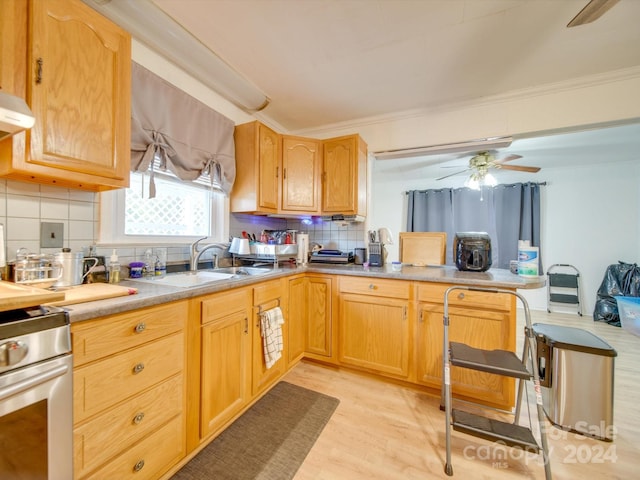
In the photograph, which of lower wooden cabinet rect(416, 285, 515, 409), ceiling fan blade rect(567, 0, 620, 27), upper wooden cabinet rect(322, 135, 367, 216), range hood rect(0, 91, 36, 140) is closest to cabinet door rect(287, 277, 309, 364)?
upper wooden cabinet rect(322, 135, 367, 216)

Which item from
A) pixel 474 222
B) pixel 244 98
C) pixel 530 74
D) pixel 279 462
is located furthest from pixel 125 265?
pixel 474 222

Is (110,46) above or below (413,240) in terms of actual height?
above

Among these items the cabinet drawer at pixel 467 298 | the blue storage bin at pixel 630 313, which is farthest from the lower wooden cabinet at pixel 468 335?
the blue storage bin at pixel 630 313

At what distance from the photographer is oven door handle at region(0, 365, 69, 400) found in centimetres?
66

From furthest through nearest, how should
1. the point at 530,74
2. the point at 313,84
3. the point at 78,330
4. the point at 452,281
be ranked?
the point at 313,84 → the point at 530,74 → the point at 452,281 → the point at 78,330

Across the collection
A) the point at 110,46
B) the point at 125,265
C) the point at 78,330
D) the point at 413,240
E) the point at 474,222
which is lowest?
the point at 78,330

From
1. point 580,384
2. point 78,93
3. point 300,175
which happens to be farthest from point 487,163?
point 78,93

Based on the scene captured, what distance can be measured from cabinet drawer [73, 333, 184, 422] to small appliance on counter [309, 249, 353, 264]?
59.4 inches

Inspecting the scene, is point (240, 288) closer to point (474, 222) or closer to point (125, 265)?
point (125, 265)

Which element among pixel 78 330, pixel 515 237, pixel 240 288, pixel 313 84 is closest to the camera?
pixel 78 330

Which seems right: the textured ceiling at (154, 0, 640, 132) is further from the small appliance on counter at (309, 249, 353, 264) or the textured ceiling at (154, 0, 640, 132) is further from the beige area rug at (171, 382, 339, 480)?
the beige area rug at (171, 382, 339, 480)

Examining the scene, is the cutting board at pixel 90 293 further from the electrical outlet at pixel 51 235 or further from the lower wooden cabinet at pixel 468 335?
the lower wooden cabinet at pixel 468 335

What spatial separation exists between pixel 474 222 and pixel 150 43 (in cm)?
491

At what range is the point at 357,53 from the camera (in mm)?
1743
